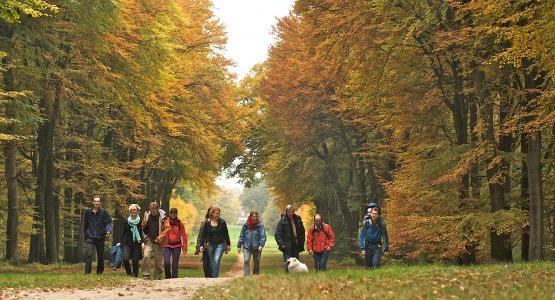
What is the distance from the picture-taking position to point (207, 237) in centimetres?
1677

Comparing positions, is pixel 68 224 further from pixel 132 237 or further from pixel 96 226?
pixel 132 237

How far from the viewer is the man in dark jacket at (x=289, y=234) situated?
16.9 meters

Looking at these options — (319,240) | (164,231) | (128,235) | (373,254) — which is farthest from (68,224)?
(373,254)

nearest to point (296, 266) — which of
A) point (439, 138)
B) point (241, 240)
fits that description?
point (241, 240)

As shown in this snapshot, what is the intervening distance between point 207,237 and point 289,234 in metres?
1.87

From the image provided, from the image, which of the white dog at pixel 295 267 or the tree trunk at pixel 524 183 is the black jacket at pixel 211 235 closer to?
the white dog at pixel 295 267

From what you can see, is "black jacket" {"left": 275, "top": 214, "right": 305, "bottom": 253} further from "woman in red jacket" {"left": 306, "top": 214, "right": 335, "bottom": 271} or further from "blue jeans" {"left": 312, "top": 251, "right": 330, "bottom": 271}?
"blue jeans" {"left": 312, "top": 251, "right": 330, "bottom": 271}

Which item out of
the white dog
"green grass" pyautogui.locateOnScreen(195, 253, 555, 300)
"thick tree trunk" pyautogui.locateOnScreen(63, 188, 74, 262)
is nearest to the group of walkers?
the white dog

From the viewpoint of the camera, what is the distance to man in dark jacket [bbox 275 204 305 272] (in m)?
16.9

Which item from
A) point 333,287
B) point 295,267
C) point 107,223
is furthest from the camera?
Result: point 107,223

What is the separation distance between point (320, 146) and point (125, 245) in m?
23.4

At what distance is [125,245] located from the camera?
17.1m

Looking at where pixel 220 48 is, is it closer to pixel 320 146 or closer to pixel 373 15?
pixel 320 146

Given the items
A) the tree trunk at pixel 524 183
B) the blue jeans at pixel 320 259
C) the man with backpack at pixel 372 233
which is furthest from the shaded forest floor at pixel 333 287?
the tree trunk at pixel 524 183
